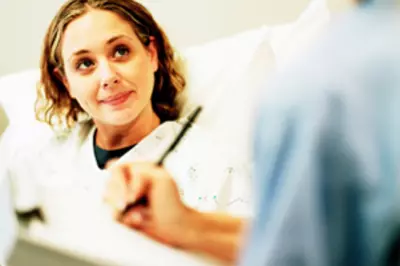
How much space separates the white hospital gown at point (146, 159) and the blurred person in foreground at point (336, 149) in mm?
261

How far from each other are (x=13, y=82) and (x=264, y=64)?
42cm

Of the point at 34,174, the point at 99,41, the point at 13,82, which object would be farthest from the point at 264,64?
the point at 13,82

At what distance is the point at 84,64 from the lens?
0.71 meters

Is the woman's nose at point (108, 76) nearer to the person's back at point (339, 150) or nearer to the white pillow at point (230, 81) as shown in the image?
the white pillow at point (230, 81)

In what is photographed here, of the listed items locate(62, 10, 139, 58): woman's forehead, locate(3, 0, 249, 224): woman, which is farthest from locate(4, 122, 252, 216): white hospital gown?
locate(62, 10, 139, 58): woman's forehead

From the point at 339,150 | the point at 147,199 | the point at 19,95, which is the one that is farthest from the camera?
the point at 19,95

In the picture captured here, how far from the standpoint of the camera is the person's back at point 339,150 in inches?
11.6

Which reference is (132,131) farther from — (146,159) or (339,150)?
(339,150)

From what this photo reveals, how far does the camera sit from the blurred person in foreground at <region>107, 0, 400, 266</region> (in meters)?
0.29

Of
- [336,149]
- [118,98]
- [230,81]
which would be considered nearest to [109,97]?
[118,98]

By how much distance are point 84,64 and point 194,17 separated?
15 cm

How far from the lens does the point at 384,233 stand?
0.29 metres

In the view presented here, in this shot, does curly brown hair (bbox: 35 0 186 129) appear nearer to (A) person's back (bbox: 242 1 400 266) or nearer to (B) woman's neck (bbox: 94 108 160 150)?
(B) woman's neck (bbox: 94 108 160 150)

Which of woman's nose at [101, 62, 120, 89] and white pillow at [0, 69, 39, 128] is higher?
white pillow at [0, 69, 39, 128]
